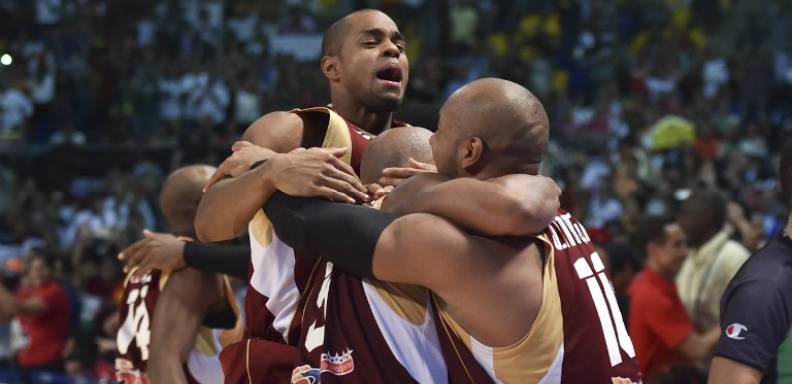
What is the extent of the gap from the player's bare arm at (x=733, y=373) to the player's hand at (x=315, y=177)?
1198 millimetres

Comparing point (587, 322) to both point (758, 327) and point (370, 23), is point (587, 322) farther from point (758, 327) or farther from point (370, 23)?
point (370, 23)

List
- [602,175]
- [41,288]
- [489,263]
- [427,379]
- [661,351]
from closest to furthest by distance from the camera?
[489,263], [427,379], [661,351], [41,288], [602,175]

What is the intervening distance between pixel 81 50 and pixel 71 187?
3145 mm

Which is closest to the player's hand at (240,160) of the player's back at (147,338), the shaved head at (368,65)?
the shaved head at (368,65)

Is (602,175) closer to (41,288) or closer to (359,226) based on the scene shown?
(41,288)

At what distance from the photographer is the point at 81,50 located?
16719 mm

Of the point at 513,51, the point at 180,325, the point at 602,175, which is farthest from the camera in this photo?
the point at 513,51

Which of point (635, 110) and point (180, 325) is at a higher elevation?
point (180, 325)

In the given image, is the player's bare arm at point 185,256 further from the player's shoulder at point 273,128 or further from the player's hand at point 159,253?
the player's shoulder at point 273,128

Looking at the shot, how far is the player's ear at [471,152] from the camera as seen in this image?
10.0 feet

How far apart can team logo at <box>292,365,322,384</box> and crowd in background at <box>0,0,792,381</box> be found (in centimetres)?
679

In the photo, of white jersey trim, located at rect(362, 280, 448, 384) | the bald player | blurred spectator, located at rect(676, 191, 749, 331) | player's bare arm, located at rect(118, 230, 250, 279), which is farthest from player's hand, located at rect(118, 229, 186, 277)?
blurred spectator, located at rect(676, 191, 749, 331)

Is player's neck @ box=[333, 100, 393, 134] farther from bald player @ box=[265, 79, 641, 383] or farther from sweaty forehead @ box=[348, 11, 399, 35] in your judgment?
bald player @ box=[265, 79, 641, 383]

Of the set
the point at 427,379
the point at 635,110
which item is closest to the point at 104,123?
the point at 635,110
